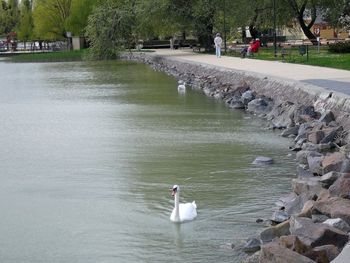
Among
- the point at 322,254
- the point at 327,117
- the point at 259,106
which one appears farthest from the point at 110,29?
the point at 322,254

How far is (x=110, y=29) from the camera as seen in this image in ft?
162

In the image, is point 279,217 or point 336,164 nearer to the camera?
point 279,217

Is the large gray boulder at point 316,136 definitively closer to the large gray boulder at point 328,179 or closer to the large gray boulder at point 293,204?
the large gray boulder at point 328,179

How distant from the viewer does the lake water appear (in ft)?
28.5

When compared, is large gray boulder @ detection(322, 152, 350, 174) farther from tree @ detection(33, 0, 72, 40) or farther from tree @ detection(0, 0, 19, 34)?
tree @ detection(0, 0, 19, 34)

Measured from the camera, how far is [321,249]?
689 centimetres

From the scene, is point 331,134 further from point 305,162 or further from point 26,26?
point 26,26

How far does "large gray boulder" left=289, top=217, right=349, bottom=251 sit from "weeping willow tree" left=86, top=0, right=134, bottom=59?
43008 mm

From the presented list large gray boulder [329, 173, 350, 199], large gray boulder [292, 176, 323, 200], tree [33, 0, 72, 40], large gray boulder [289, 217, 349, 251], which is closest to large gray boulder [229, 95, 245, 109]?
A: large gray boulder [292, 176, 323, 200]

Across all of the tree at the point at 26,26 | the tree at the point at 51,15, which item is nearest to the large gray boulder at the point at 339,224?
the tree at the point at 51,15

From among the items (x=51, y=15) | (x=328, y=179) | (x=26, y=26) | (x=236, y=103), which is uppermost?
(x=51, y=15)

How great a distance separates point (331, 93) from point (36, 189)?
8.00m

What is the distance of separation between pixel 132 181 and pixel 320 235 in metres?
5.32

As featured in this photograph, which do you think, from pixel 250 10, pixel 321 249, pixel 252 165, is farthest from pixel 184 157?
pixel 250 10
